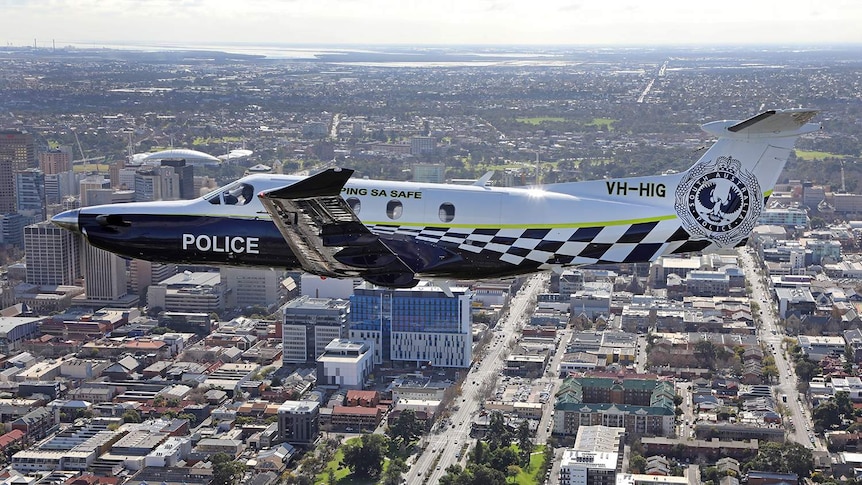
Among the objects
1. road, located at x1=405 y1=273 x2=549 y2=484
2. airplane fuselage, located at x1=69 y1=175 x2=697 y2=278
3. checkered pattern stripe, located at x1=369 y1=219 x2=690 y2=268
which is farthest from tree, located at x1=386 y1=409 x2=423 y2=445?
checkered pattern stripe, located at x1=369 y1=219 x2=690 y2=268

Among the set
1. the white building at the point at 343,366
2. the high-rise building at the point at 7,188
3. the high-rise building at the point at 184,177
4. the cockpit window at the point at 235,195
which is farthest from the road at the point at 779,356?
the high-rise building at the point at 7,188

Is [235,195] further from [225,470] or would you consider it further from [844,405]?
[844,405]

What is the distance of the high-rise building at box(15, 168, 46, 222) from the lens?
3509 inches

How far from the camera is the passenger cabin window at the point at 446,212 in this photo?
1722 centimetres

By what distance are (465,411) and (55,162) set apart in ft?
204

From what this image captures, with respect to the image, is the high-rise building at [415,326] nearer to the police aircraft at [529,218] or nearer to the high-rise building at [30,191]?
the police aircraft at [529,218]

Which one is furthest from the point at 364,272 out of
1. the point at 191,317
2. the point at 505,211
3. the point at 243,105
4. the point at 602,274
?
the point at 243,105

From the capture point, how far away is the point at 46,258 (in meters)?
66.6

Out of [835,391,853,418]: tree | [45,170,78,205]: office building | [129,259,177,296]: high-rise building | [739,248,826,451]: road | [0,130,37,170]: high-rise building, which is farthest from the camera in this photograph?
[0,130,37,170]: high-rise building

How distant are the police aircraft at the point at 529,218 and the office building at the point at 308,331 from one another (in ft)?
122

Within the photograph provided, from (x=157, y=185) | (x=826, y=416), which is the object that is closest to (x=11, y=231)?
(x=157, y=185)

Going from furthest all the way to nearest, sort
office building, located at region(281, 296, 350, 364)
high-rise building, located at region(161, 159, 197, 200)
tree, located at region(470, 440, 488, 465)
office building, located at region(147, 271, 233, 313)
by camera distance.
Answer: high-rise building, located at region(161, 159, 197, 200) < office building, located at region(147, 271, 233, 313) < office building, located at region(281, 296, 350, 364) < tree, located at region(470, 440, 488, 465)

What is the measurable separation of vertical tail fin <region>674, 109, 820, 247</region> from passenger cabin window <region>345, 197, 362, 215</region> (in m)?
4.35

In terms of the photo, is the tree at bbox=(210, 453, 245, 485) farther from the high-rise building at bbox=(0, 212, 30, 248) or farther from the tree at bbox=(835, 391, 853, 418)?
the high-rise building at bbox=(0, 212, 30, 248)
